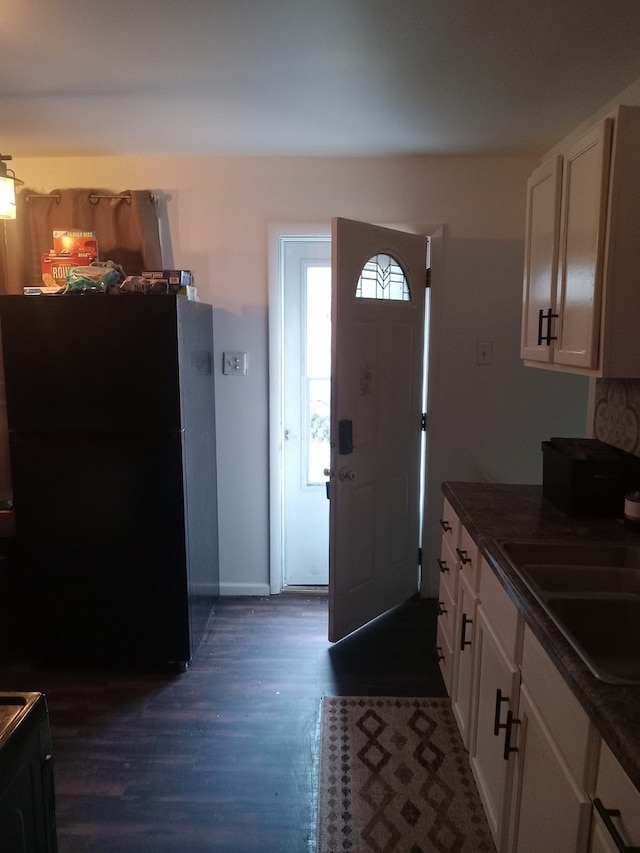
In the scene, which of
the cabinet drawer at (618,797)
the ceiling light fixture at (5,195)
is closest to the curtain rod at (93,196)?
the ceiling light fixture at (5,195)

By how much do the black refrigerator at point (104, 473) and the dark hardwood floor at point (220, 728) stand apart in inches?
7.5

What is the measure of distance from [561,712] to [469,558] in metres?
0.79

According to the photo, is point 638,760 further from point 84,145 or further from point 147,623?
point 84,145

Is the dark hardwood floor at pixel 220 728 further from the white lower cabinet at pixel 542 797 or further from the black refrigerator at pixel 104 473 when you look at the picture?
the white lower cabinet at pixel 542 797

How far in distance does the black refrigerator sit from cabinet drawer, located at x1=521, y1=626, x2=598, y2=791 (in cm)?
155

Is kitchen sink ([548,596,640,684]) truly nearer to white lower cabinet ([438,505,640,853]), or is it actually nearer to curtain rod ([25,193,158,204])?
white lower cabinet ([438,505,640,853])

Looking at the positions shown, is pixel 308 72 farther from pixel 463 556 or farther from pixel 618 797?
pixel 618 797

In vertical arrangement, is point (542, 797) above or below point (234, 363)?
below

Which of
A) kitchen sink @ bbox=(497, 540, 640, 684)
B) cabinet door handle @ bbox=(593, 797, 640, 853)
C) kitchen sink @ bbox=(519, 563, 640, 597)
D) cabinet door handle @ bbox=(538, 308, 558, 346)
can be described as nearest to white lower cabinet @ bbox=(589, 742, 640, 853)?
cabinet door handle @ bbox=(593, 797, 640, 853)

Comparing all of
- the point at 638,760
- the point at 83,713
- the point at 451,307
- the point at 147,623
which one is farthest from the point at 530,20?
the point at 83,713

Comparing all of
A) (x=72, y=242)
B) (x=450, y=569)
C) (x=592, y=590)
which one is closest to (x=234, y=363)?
(x=72, y=242)

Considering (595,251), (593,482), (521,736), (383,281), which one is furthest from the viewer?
(383,281)

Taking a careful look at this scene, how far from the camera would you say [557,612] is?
4.63 feet

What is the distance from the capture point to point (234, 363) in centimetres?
305
